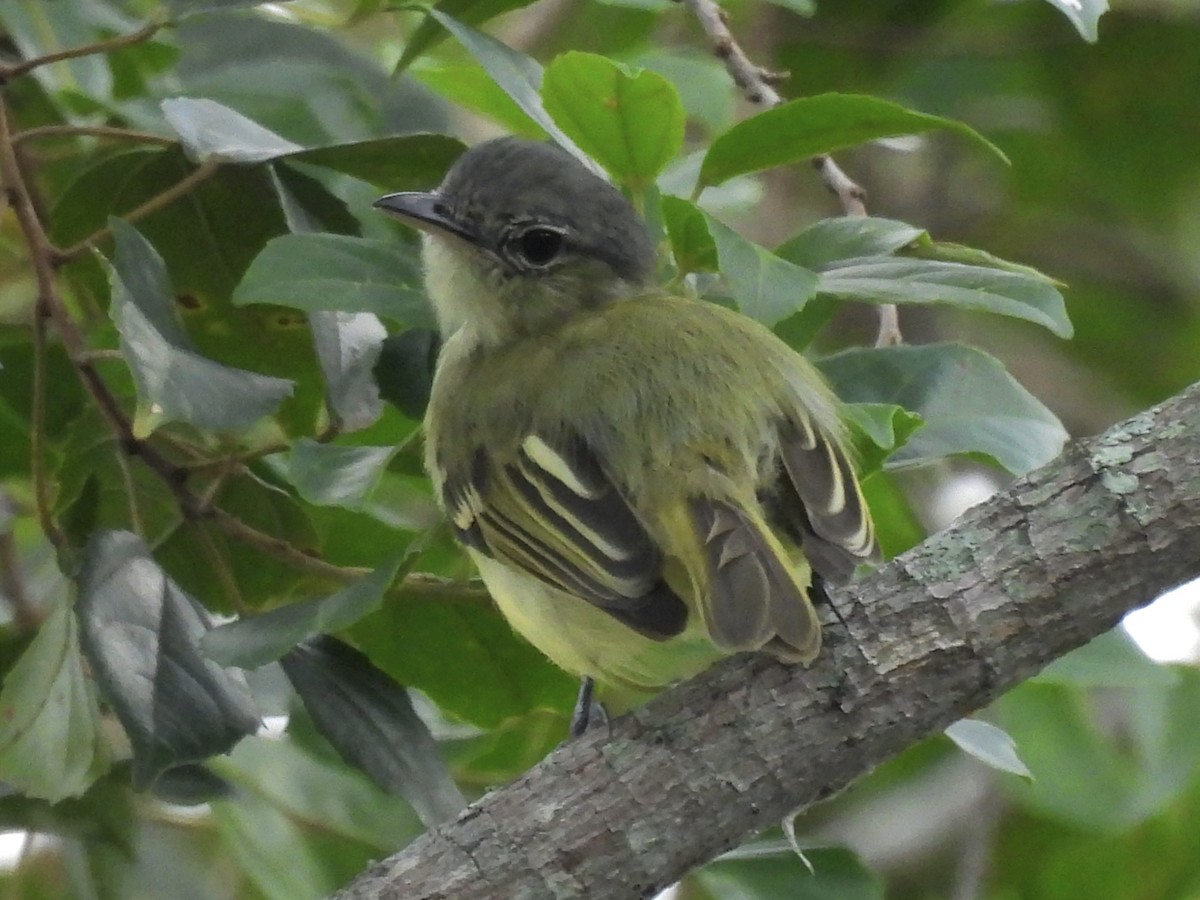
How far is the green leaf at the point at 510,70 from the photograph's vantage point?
2.18 meters

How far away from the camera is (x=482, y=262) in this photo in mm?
2777

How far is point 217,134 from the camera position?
2191 millimetres

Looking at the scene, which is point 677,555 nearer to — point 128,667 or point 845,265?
point 845,265

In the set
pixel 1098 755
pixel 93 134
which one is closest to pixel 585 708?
pixel 93 134

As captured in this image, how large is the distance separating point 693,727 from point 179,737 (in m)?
0.65

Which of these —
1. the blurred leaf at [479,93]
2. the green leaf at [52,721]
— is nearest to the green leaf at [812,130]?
the blurred leaf at [479,93]

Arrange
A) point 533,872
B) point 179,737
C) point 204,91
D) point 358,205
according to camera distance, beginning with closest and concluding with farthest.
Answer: point 533,872 → point 179,737 → point 358,205 → point 204,91

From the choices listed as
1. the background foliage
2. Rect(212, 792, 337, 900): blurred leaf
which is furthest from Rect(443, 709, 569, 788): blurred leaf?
Rect(212, 792, 337, 900): blurred leaf

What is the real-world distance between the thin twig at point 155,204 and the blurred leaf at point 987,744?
1.20 m

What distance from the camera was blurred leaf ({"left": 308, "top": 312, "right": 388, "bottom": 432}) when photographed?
2.17m

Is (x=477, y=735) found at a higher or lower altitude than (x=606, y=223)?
lower

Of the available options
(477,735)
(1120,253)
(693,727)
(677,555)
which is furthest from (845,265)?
(1120,253)

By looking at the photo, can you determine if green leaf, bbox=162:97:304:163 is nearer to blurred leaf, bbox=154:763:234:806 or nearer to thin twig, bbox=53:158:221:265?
thin twig, bbox=53:158:221:265

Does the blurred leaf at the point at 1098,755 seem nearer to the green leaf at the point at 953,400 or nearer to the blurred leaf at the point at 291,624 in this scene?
the green leaf at the point at 953,400
